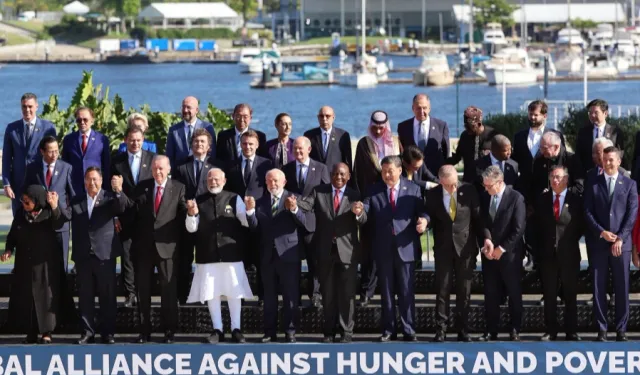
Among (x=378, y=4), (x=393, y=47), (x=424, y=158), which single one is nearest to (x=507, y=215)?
(x=424, y=158)

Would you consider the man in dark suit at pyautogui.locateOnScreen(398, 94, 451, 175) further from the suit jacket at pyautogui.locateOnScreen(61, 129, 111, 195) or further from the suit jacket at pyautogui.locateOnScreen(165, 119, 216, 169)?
the suit jacket at pyautogui.locateOnScreen(61, 129, 111, 195)

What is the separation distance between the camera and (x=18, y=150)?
13492mm

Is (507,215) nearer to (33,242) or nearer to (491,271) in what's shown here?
(491,271)

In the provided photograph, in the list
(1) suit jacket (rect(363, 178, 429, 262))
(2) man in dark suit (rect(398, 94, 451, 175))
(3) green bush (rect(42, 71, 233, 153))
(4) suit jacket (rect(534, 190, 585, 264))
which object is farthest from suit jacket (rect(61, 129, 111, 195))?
(3) green bush (rect(42, 71, 233, 153))

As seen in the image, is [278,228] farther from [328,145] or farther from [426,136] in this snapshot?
[426,136]

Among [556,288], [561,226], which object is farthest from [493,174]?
[556,288]

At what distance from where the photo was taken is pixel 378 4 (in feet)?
497

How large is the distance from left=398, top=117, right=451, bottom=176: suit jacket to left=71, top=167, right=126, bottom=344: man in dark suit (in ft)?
9.18

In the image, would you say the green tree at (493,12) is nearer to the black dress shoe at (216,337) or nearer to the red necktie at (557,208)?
the red necktie at (557,208)

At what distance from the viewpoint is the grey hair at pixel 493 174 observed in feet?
40.4

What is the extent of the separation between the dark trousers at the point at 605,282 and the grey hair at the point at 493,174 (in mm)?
1094

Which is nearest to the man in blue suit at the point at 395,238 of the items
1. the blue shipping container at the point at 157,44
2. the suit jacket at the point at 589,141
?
the suit jacket at the point at 589,141

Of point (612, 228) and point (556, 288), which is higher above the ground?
point (612, 228)

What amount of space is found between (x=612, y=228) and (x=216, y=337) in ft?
11.7
